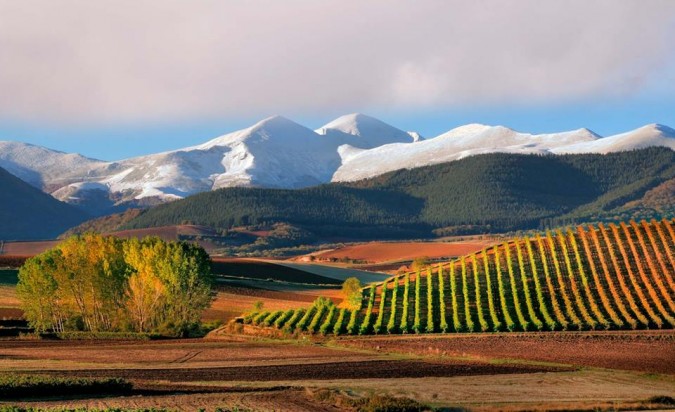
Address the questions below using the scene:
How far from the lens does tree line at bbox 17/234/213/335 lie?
89.8 m

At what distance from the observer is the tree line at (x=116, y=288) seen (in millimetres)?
89750

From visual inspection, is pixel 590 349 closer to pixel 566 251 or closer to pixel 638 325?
pixel 638 325

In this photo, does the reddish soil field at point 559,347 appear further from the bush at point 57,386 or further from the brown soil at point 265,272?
the brown soil at point 265,272

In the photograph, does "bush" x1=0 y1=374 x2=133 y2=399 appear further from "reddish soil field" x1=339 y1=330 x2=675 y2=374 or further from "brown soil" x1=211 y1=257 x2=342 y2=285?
"brown soil" x1=211 y1=257 x2=342 y2=285

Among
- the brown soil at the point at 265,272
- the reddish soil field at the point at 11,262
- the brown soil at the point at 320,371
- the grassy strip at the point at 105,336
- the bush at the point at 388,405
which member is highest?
the reddish soil field at the point at 11,262

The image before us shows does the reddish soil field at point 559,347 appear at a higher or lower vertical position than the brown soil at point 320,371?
higher

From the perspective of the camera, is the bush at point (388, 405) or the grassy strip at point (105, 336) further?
the grassy strip at point (105, 336)

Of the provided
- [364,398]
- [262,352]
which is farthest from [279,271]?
[364,398]

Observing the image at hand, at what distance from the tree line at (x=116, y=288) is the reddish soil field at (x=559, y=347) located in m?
23.1

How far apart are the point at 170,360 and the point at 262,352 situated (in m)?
6.90

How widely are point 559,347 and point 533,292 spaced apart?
19288mm

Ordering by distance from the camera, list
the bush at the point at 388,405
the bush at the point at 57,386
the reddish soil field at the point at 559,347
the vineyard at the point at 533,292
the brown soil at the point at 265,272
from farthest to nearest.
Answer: the brown soil at the point at 265,272 → the vineyard at the point at 533,292 → the reddish soil field at the point at 559,347 → the bush at the point at 57,386 → the bush at the point at 388,405

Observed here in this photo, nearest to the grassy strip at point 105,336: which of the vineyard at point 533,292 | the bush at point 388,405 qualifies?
the vineyard at point 533,292

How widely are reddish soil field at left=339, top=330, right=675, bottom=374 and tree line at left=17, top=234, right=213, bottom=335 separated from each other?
23.1 metres
